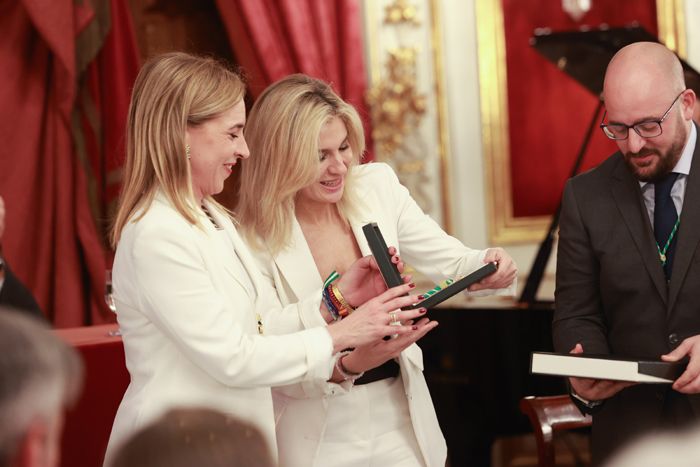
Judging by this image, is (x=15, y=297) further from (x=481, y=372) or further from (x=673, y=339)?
(x=481, y=372)

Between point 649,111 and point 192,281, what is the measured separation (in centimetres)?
128

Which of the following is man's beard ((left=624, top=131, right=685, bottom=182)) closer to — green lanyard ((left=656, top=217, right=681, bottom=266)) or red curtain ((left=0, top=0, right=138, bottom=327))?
green lanyard ((left=656, top=217, right=681, bottom=266))

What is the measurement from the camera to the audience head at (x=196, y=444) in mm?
1163

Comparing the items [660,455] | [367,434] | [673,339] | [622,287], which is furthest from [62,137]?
Answer: [660,455]

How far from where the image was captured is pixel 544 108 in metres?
5.96

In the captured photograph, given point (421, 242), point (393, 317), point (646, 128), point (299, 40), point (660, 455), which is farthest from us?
point (299, 40)

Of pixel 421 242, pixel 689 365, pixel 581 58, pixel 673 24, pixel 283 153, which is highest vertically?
pixel 673 24

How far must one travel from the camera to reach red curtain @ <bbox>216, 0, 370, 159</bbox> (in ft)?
17.1

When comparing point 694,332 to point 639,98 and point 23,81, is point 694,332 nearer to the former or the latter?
point 639,98

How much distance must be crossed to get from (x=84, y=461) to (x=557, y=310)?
4.73 ft

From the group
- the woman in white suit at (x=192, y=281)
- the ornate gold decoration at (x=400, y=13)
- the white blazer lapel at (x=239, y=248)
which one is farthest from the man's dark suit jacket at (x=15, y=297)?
the ornate gold decoration at (x=400, y=13)

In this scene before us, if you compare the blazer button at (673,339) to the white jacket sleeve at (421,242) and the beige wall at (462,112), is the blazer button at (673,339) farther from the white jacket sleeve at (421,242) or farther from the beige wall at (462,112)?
the beige wall at (462,112)

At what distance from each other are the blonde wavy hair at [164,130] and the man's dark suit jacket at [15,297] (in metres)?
0.31

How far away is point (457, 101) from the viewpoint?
594cm
